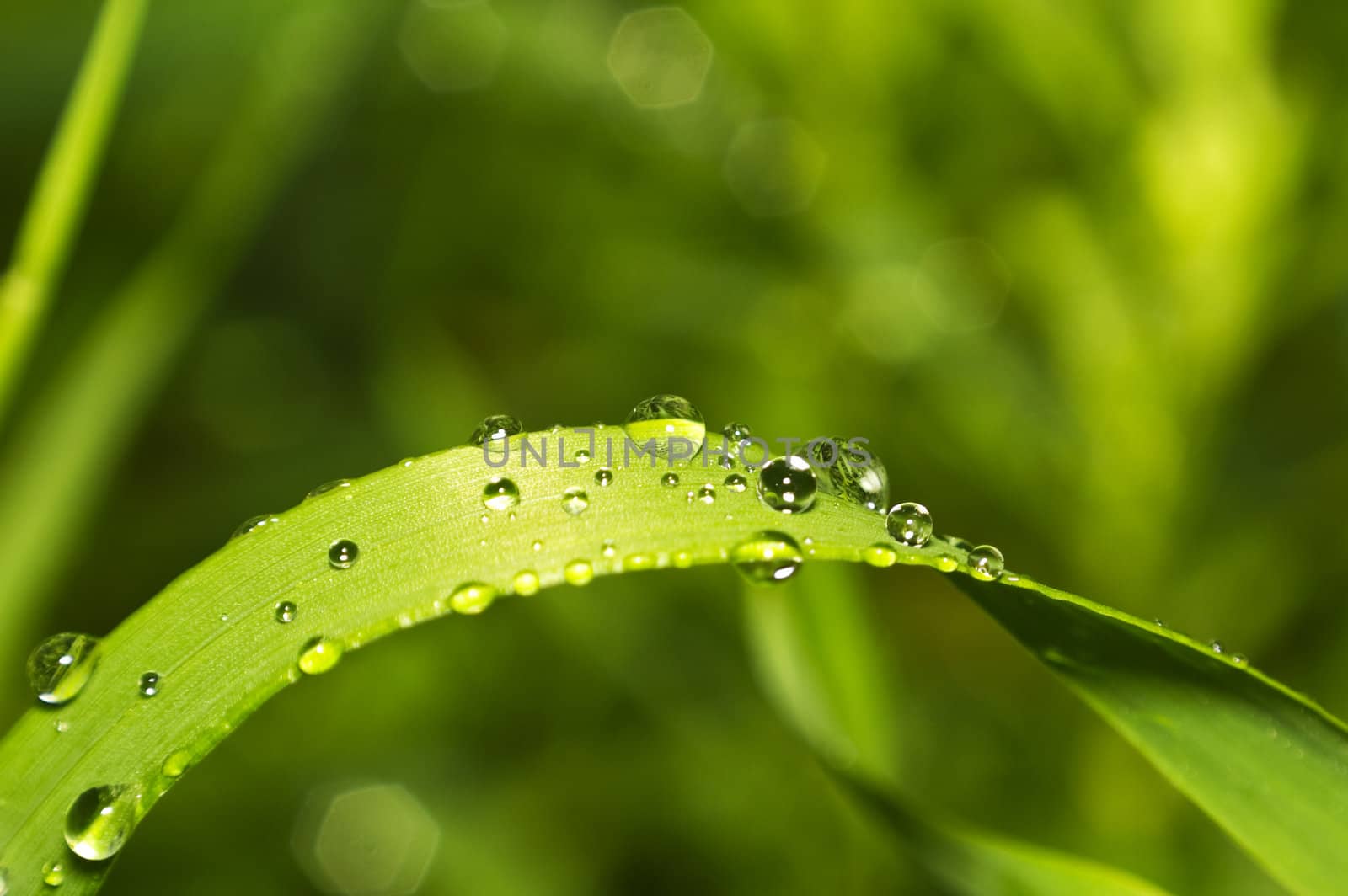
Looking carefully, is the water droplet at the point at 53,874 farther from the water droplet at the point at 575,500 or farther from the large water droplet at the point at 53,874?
the water droplet at the point at 575,500

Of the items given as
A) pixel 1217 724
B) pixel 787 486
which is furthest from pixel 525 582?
pixel 1217 724

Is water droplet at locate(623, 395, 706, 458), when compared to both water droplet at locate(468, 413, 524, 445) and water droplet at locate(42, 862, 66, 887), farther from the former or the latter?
water droplet at locate(42, 862, 66, 887)

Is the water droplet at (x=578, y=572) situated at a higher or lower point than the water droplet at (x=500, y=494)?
lower

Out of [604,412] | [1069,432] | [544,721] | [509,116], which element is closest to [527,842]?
[544,721]

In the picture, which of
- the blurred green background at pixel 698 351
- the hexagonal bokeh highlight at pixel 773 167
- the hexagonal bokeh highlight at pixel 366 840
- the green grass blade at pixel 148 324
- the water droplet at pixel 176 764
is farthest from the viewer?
the hexagonal bokeh highlight at pixel 773 167

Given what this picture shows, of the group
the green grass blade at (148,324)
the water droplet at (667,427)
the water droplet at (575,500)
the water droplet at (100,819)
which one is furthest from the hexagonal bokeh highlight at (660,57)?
the water droplet at (100,819)

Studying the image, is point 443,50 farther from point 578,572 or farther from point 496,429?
point 578,572
